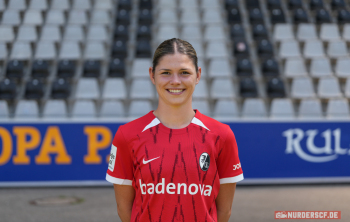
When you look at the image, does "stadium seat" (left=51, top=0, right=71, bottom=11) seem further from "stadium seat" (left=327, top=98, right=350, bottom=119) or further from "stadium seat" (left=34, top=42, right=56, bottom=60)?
"stadium seat" (left=327, top=98, right=350, bottom=119)

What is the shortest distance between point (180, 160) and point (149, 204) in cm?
22

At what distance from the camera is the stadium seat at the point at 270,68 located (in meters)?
10.2

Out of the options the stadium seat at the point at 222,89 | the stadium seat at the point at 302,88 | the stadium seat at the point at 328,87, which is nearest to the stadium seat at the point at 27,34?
the stadium seat at the point at 222,89

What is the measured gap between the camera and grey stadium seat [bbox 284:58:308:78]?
1016 cm

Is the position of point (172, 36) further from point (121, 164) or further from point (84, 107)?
point (121, 164)

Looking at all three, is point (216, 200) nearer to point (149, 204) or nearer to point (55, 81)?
point (149, 204)

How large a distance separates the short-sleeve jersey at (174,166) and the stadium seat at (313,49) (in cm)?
993

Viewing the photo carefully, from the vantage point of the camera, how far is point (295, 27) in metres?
12.0

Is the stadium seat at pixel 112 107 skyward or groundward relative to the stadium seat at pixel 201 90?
groundward

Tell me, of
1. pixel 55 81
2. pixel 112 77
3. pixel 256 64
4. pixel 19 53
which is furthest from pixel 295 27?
pixel 19 53

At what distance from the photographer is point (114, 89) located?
957 cm

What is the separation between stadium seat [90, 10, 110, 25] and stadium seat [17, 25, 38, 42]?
5.69 feet

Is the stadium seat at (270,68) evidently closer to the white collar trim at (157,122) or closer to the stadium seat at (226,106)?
the stadium seat at (226,106)

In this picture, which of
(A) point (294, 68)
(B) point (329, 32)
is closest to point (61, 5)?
(A) point (294, 68)
